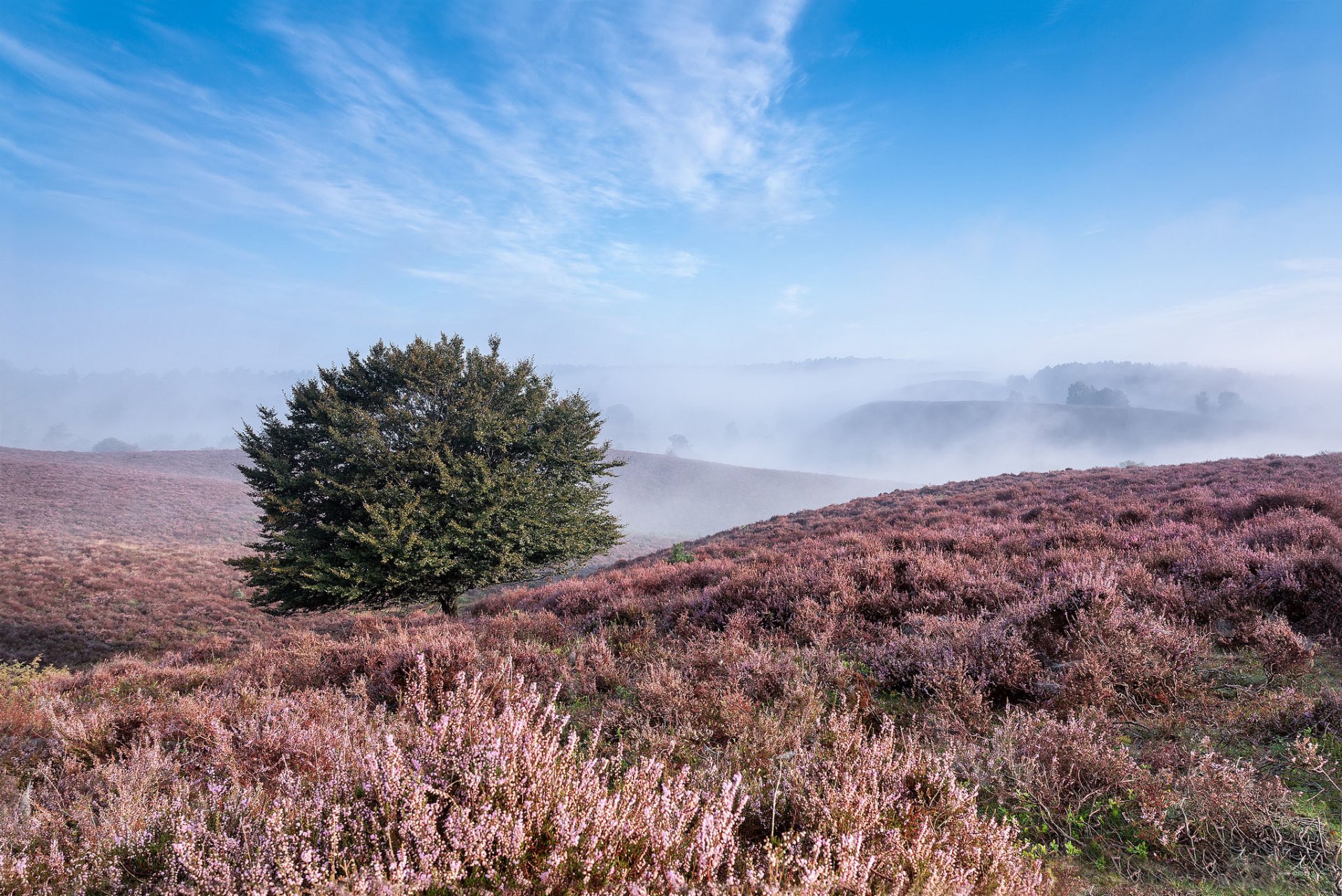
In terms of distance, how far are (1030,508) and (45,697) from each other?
1751 centimetres

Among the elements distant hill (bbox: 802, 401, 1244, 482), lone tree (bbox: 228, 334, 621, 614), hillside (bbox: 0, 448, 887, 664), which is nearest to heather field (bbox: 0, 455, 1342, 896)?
lone tree (bbox: 228, 334, 621, 614)

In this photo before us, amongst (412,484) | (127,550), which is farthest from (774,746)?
(127,550)

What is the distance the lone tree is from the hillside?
2785mm

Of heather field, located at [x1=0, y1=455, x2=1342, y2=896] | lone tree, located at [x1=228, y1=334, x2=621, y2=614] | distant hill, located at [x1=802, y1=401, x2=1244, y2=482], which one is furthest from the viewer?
distant hill, located at [x1=802, y1=401, x2=1244, y2=482]

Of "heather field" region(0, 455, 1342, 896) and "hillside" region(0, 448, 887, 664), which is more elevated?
"heather field" region(0, 455, 1342, 896)

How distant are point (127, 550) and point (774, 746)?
3430 centimetres

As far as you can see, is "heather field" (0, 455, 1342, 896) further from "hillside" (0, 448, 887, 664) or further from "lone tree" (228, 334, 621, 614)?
"hillside" (0, 448, 887, 664)

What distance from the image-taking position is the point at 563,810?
2.02 m

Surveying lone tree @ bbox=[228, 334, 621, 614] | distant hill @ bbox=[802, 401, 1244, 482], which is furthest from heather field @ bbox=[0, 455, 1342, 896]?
distant hill @ bbox=[802, 401, 1244, 482]

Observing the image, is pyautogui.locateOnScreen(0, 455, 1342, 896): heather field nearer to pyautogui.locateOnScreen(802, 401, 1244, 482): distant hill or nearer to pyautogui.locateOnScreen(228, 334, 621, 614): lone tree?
pyautogui.locateOnScreen(228, 334, 621, 614): lone tree

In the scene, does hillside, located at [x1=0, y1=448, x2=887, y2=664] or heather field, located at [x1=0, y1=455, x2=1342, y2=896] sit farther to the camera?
hillside, located at [x1=0, y1=448, x2=887, y2=664]

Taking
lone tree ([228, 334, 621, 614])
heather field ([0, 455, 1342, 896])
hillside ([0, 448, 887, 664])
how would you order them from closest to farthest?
heather field ([0, 455, 1342, 896])
lone tree ([228, 334, 621, 614])
hillside ([0, 448, 887, 664])

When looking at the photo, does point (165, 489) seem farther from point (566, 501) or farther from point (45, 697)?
point (45, 697)

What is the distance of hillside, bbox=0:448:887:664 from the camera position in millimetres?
14516
